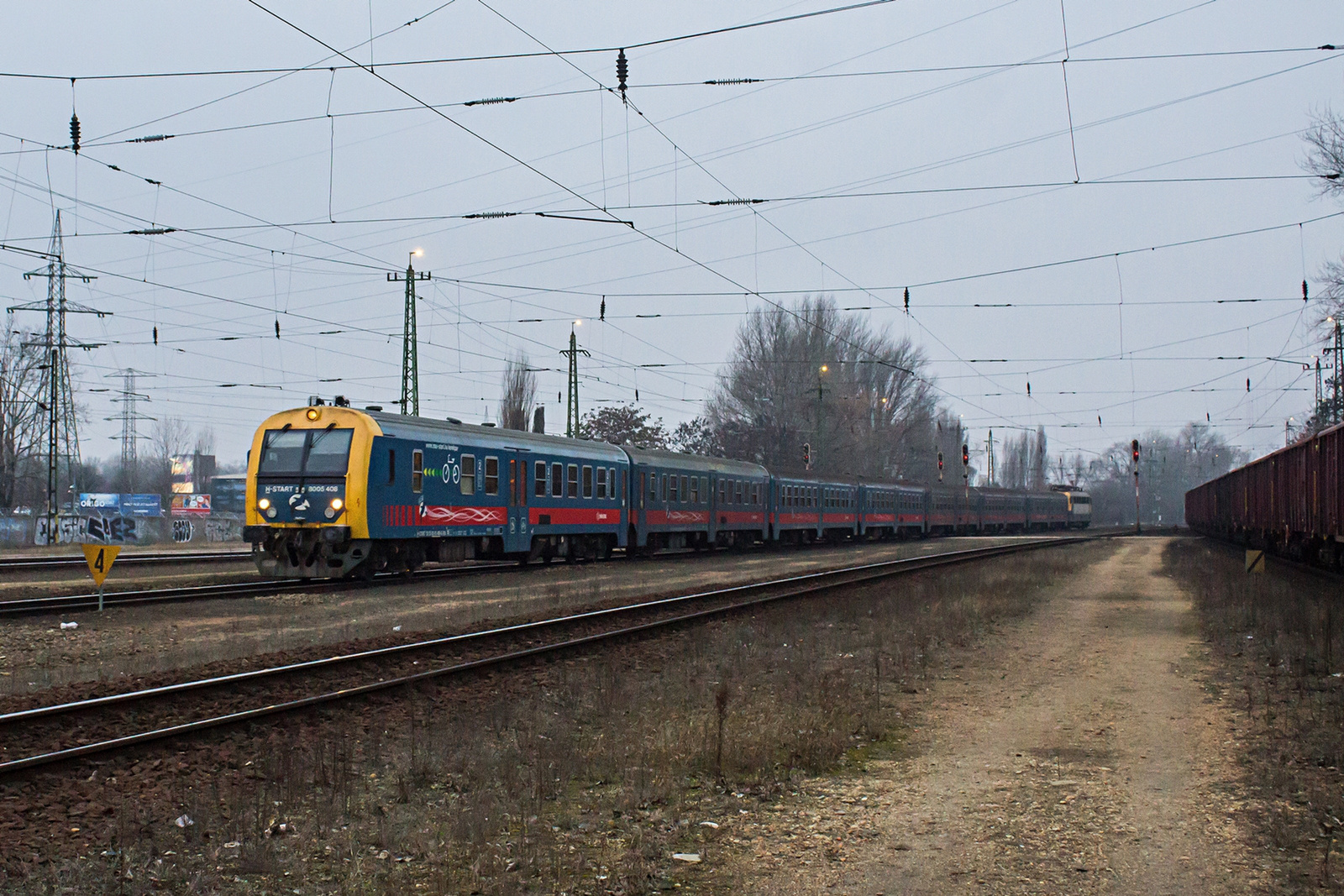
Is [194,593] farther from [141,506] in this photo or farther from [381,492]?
[141,506]

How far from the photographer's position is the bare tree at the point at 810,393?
65.0m

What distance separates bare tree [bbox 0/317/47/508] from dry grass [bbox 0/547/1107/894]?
38677mm

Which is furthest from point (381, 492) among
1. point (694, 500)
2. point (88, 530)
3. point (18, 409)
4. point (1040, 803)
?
point (18, 409)

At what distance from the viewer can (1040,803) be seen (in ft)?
22.1

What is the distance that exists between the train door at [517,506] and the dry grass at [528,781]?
41.4ft

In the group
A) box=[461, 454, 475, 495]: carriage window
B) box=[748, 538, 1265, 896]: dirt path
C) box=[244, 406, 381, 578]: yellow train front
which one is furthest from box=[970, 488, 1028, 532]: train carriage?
box=[748, 538, 1265, 896]: dirt path

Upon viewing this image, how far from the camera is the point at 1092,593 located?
2180 cm

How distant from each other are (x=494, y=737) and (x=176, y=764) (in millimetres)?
2372

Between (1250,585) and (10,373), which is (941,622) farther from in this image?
(10,373)

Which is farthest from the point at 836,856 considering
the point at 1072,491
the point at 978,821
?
the point at 1072,491

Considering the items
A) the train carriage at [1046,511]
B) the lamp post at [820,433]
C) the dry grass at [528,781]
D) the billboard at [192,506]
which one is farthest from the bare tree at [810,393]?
the dry grass at [528,781]

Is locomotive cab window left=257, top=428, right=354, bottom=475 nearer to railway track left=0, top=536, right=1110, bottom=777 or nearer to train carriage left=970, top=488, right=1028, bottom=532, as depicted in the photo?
railway track left=0, top=536, right=1110, bottom=777

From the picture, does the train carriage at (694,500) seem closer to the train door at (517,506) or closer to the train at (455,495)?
the train at (455,495)

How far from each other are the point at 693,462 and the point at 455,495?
44.9 feet
